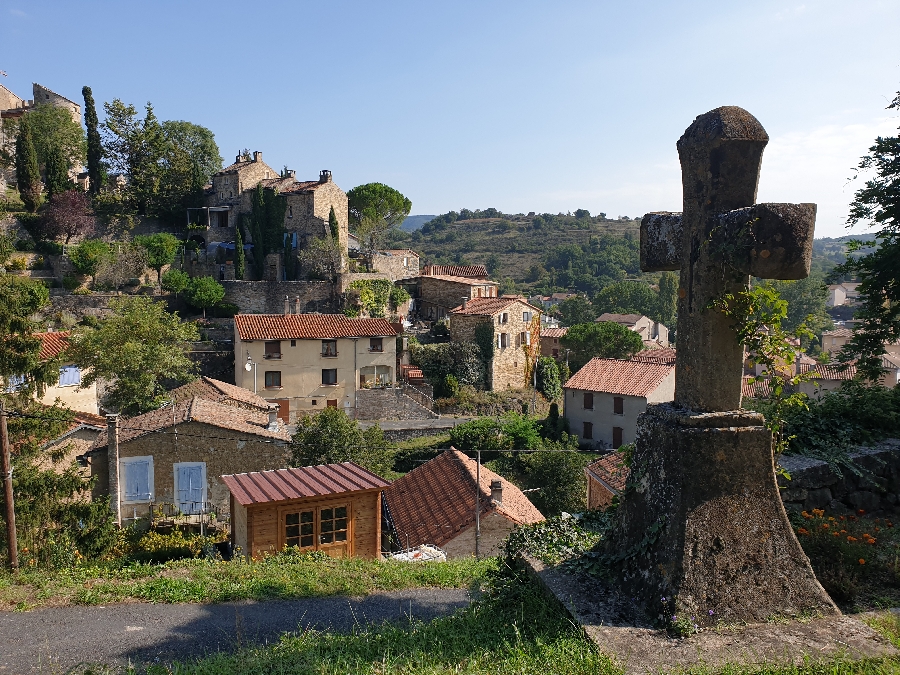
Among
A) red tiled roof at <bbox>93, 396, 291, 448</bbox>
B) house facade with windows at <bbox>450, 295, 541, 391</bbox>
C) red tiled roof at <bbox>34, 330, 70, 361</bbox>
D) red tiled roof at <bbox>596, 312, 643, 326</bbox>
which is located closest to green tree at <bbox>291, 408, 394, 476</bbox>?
red tiled roof at <bbox>93, 396, 291, 448</bbox>

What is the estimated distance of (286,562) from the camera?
920 cm

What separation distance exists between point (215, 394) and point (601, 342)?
2882cm

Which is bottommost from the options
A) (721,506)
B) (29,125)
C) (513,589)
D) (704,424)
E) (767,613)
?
(513,589)

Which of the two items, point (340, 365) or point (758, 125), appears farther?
point (340, 365)

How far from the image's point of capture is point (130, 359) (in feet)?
81.4

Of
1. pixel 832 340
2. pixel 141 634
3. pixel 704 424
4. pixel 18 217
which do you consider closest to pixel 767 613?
pixel 704 424

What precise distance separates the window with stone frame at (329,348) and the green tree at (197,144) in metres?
25.3

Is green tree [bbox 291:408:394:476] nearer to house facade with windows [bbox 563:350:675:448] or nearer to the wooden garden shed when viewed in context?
the wooden garden shed

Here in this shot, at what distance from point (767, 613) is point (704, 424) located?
114 cm

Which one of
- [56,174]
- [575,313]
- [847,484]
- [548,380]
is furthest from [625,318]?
[847,484]

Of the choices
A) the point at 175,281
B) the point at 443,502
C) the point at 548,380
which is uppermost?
the point at 175,281

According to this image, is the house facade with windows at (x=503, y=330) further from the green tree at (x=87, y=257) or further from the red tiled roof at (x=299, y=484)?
the red tiled roof at (x=299, y=484)

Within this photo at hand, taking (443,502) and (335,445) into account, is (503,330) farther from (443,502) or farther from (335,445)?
(443,502)

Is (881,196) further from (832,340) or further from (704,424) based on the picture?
(832,340)
